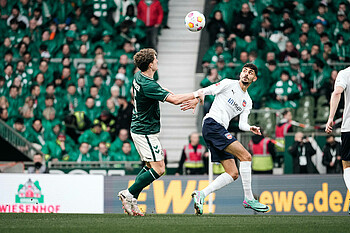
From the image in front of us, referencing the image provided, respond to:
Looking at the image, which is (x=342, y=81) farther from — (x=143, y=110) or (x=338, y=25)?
(x=338, y=25)

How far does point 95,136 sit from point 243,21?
5.34 meters

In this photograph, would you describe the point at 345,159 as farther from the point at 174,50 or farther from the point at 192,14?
the point at 174,50

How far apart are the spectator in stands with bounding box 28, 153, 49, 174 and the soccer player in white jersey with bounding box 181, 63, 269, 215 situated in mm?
5943

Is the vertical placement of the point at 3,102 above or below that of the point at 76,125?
above

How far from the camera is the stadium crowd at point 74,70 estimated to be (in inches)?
644

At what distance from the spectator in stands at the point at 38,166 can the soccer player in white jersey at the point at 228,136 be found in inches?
234

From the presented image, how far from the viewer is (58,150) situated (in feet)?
53.4

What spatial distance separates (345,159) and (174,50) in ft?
36.5

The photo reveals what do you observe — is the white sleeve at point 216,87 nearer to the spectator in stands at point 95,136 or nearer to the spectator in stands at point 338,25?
the spectator in stands at point 95,136

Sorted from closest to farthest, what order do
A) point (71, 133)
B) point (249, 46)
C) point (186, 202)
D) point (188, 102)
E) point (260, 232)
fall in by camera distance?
1. point (260, 232)
2. point (188, 102)
3. point (186, 202)
4. point (71, 133)
5. point (249, 46)

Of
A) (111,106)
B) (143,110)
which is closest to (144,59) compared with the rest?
(143,110)

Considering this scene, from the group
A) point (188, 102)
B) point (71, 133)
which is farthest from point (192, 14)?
point (71, 133)

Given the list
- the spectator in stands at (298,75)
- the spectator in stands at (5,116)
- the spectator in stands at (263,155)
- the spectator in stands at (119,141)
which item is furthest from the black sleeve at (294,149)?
the spectator in stands at (5,116)

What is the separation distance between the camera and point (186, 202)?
1345 cm
